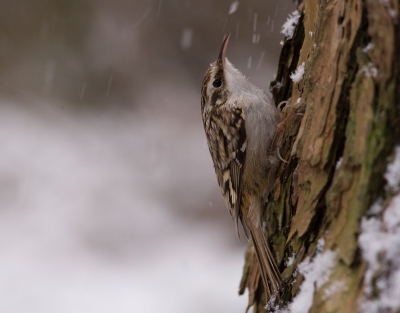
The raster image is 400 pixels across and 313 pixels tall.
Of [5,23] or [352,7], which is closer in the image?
[352,7]

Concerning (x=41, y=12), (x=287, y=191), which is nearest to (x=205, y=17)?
(x=41, y=12)

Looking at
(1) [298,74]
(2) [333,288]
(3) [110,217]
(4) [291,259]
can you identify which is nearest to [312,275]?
(2) [333,288]

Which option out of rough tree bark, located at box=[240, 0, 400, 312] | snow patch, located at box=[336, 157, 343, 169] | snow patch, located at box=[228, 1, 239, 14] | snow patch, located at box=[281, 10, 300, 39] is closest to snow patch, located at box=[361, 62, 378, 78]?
rough tree bark, located at box=[240, 0, 400, 312]

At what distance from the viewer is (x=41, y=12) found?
5246mm

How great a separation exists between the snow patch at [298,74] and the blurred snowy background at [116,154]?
7.36 feet

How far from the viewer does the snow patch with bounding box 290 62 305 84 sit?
187cm

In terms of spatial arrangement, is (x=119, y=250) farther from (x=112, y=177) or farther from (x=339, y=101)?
(x=339, y=101)

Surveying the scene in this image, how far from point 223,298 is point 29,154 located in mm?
2688

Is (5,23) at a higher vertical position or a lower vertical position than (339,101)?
higher

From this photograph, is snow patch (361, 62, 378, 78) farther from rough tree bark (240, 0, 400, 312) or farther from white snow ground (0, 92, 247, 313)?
white snow ground (0, 92, 247, 313)

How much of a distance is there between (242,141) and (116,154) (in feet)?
10.2

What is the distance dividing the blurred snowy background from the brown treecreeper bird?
172cm

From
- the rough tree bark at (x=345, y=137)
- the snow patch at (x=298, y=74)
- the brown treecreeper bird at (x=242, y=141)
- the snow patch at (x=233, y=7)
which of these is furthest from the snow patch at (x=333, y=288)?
the snow patch at (x=233, y=7)

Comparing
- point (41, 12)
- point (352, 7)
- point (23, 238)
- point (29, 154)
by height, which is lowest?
point (352, 7)
